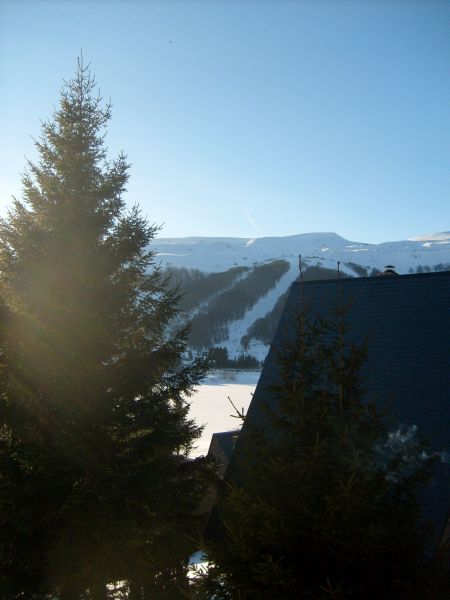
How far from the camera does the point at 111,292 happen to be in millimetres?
8695

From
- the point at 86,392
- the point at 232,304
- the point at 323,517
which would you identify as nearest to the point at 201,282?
the point at 232,304

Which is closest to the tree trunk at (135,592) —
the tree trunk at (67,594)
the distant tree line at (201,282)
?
the tree trunk at (67,594)

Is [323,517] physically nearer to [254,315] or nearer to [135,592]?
[135,592]

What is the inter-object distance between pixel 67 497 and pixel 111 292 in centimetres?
375

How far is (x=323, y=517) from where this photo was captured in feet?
15.1

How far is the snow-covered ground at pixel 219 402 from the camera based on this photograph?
32.5m

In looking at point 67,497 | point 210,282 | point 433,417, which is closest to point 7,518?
point 67,497

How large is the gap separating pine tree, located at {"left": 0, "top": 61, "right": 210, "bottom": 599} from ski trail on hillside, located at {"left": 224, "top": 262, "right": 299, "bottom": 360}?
104022mm

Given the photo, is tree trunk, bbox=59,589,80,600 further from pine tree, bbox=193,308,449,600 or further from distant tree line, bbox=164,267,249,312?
distant tree line, bbox=164,267,249,312

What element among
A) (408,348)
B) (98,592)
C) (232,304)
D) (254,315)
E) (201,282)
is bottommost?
(254,315)

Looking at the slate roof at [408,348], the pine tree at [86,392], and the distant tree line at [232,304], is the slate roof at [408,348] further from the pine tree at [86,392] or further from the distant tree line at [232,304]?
the distant tree line at [232,304]

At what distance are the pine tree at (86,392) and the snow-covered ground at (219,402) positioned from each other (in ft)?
30.3

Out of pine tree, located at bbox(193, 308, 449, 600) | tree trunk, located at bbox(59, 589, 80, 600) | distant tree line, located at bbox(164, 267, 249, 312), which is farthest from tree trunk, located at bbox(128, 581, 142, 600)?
distant tree line, located at bbox(164, 267, 249, 312)

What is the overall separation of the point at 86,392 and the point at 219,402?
4346cm
